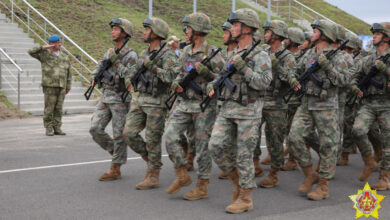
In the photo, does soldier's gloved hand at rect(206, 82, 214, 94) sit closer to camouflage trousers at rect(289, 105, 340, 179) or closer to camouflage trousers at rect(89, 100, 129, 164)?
camouflage trousers at rect(289, 105, 340, 179)

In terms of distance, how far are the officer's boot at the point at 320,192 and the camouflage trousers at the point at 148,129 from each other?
1.96 meters

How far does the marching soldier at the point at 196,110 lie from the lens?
5871 millimetres

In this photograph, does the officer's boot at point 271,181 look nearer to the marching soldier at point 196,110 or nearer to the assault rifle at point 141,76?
the marching soldier at point 196,110

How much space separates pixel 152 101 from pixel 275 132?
71.0 inches

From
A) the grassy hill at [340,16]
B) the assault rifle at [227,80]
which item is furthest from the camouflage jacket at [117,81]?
the grassy hill at [340,16]

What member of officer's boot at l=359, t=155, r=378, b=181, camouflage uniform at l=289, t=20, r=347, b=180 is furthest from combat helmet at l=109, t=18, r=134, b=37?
officer's boot at l=359, t=155, r=378, b=181

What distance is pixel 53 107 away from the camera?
10992mm

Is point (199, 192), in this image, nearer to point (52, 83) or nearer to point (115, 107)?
point (115, 107)

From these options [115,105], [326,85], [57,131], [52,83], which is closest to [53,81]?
[52,83]

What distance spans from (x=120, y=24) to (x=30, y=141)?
4463mm

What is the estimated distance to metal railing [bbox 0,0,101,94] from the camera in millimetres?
17562

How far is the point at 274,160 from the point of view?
670 cm

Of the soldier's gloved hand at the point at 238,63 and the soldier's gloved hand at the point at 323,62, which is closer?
the soldier's gloved hand at the point at 238,63

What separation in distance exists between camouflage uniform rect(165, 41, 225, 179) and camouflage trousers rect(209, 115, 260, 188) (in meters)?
0.42
